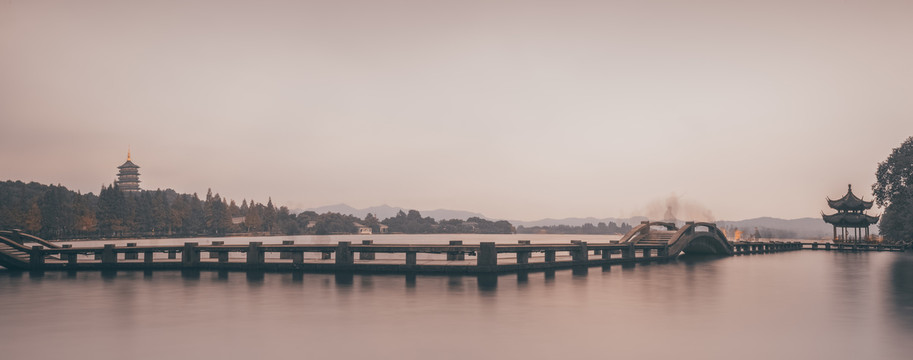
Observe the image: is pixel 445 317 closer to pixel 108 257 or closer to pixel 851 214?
pixel 108 257

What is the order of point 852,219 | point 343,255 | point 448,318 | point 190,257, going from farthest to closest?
point 852,219, point 190,257, point 343,255, point 448,318

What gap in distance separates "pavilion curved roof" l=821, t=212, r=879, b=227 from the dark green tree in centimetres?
276

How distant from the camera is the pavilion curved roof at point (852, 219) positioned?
103 metres

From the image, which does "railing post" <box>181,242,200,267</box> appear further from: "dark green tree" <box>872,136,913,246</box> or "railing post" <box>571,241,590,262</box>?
"dark green tree" <box>872,136,913,246</box>

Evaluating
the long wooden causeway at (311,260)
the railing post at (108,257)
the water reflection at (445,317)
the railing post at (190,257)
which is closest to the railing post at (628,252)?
the long wooden causeway at (311,260)

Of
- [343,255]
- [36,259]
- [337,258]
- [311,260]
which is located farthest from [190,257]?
[343,255]

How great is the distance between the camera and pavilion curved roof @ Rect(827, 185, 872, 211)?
103m

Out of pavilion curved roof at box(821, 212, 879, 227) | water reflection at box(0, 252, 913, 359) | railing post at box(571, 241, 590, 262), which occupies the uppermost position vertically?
pavilion curved roof at box(821, 212, 879, 227)

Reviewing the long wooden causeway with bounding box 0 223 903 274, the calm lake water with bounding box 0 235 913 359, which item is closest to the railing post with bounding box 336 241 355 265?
the long wooden causeway with bounding box 0 223 903 274

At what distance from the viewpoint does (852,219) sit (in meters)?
104

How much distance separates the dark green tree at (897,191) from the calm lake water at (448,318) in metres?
59.8

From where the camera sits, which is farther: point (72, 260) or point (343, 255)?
point (72, 260)

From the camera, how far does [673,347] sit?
1584 centimetres

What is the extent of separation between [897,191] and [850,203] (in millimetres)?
11208
